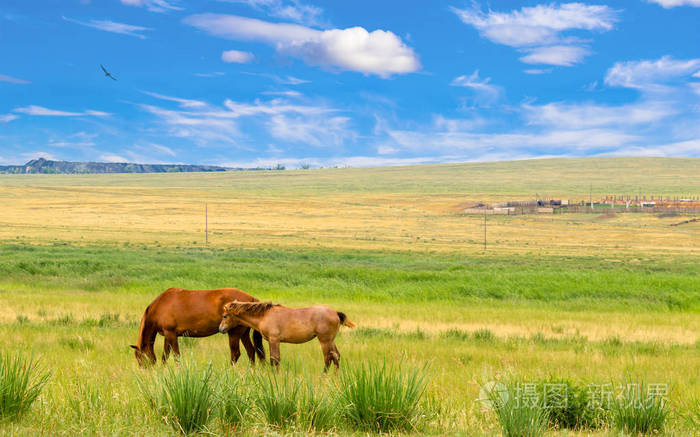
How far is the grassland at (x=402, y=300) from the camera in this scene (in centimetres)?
→ 826

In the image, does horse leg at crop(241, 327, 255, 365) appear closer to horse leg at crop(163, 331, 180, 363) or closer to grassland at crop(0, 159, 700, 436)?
grassland at crop(0, 159, 700, 436)

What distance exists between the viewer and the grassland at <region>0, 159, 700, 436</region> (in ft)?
27.1

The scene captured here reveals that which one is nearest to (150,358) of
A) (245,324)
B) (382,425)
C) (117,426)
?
(245,324)

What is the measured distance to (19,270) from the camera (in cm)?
2897

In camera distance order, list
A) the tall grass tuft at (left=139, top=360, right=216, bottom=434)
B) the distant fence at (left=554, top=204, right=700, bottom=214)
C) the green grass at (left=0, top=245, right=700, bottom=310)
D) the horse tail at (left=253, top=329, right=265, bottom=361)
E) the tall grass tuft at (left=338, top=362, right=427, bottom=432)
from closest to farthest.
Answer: the tall grass tuft at (left=139, top=360, right=216, bottom=434) → the tall grass tuft at (left=338, top=362, right=427, bottom=432) → the horse tail at (left=253, top=329, right=265, bottom=361) → the green grass at (left=0, top=245, right=700, bottom=310) → the distant fence at (left=554, top=204, right=700, bottom=214)

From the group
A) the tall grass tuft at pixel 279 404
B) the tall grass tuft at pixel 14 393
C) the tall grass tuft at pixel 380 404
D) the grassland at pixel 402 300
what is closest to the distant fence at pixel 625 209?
the grassland at pixel 402 300

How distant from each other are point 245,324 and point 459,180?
160997mm

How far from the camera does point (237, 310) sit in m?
9.30

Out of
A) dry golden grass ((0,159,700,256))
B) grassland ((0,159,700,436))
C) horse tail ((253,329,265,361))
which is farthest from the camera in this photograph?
dry golden grass ((0,159,700,256))

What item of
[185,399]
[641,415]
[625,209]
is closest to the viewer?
[185,399]

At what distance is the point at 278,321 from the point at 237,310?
609mm

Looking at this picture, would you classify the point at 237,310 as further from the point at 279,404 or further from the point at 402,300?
the point at 402,300

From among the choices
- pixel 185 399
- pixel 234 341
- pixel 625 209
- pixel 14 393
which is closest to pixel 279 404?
pixel 185 399

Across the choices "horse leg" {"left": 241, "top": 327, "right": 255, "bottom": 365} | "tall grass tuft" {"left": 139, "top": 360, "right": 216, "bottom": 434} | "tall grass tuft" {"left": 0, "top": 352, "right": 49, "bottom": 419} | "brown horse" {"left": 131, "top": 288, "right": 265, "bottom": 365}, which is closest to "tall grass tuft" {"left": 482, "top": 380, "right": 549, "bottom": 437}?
"tall grass tuft" {"left": 139, "top": 360, "right": 216, "bottom": 434}
